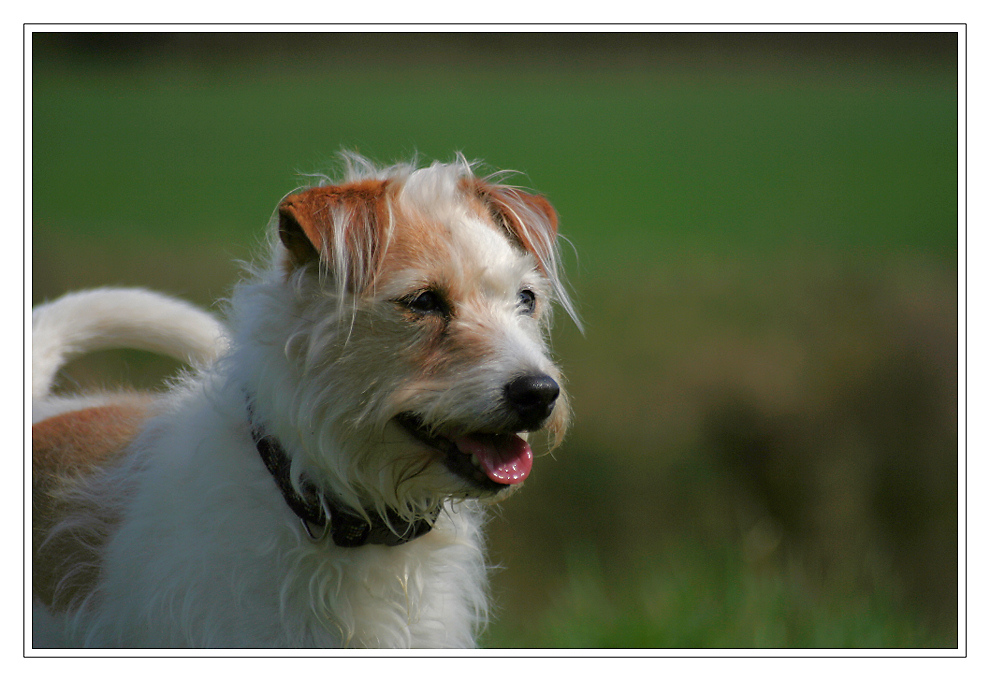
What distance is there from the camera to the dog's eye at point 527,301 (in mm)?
2506

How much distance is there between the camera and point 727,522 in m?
6.14

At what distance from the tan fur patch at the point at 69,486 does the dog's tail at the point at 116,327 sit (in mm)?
292

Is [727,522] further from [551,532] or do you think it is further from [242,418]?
[242,418]

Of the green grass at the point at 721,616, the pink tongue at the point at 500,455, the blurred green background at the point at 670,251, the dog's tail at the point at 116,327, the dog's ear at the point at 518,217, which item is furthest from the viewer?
the blurred green background at the point at 670,251

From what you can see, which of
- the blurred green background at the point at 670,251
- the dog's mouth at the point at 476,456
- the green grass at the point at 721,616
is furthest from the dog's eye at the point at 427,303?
the green grass at the point at 721,616

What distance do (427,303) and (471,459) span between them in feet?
1.64

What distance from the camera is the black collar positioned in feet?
7.62

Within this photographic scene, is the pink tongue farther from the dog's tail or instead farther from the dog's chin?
the dog's tail

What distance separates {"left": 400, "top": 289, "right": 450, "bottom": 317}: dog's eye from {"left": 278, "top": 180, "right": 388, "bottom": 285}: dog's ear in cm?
15

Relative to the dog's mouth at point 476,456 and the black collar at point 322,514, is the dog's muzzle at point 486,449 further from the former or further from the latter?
the black collar at point 322,514

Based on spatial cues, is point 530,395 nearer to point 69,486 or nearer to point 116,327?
point 69,486

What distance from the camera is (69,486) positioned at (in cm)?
288
